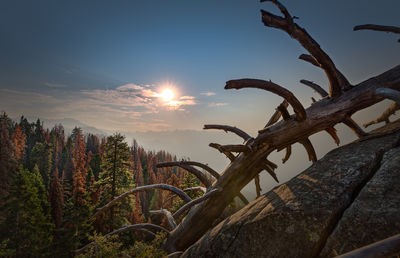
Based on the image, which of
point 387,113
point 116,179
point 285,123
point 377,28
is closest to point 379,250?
point 285,123

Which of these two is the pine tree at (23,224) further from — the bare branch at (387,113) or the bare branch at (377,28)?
the bare branch at (377,28)

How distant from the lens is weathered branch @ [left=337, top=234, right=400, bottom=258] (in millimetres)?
1205

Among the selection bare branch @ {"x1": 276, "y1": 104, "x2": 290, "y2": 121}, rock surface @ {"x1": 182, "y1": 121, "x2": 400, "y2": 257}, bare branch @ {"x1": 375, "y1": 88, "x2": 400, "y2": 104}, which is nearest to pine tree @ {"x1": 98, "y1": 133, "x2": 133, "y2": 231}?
rock surface @ {"x1": 182, "y1": 121, "x2": 400, "y2": 257}

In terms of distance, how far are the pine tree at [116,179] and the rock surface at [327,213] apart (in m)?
20.4

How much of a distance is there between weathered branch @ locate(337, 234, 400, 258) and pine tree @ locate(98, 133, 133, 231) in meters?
22.4

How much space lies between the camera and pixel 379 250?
123cm

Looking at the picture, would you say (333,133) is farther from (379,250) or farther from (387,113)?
(379,250)

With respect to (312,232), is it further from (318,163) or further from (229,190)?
(229,190)

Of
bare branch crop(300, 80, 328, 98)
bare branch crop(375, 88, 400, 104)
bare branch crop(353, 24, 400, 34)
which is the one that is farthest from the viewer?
bare branch crop(300, 80, 328, 98)

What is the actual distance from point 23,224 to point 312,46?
35.1 m

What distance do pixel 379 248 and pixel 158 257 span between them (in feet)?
12.6

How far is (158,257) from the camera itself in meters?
3.92

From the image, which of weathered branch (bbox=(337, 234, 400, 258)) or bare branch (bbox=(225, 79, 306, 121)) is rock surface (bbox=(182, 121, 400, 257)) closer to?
weathered branch (bbox=(337, 234, 400, 258))

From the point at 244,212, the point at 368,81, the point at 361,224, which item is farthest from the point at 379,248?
the point at 368,81
